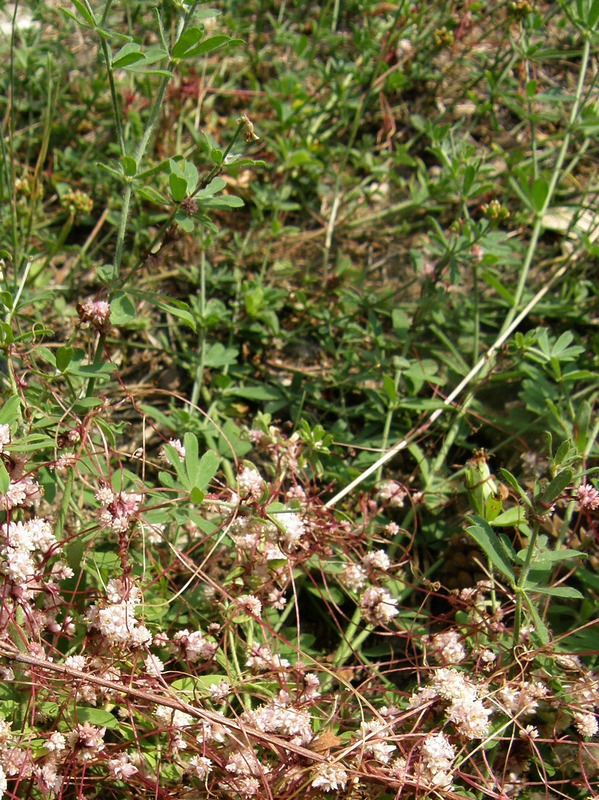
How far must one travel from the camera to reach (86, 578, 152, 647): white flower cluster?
1783 millimetres

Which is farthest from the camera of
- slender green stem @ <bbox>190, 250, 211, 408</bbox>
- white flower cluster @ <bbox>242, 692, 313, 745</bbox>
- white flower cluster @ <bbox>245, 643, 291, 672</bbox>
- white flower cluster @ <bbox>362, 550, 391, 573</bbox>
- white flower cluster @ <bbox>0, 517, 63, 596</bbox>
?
slender green stem @ <bbox>190, 250, 211, 408</bbox>

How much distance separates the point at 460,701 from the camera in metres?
1.77

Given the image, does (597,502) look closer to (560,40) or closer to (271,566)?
(271,566)

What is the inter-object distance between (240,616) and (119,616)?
0.36m

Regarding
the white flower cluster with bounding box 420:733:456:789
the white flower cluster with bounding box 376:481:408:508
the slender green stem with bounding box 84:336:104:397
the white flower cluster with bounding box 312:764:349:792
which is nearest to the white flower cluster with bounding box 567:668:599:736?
the white flower cluster with bounding box 420:733:456:789

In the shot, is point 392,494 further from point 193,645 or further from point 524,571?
point 193,645

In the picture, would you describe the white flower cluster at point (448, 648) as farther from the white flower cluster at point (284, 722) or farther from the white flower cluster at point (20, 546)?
the white flower cluster at point (20, 546)

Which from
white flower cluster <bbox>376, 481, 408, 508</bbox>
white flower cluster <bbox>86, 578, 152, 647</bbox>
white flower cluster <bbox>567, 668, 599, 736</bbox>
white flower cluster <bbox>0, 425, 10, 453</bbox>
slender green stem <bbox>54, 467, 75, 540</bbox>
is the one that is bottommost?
white flower cluster <bbox>567, 668, 599, 736</bbox>

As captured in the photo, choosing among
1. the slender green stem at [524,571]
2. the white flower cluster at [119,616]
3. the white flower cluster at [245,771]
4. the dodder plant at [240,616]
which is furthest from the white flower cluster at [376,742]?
the white flower cluster at [119,616]

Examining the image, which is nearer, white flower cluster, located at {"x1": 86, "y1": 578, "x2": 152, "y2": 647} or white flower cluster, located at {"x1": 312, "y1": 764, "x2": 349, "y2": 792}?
white flower cluster, located at {"x1": 312, "y1": 764, "x2": 349, "y2": 792}

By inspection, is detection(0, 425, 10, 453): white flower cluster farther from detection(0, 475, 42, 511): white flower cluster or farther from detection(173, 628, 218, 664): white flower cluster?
detection(173, 628, 218, 664): white flower cluster

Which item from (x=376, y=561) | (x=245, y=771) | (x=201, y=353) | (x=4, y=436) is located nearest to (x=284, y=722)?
(x=245, y=771)

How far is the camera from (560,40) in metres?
3.67

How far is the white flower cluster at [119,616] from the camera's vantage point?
5.85 ft
